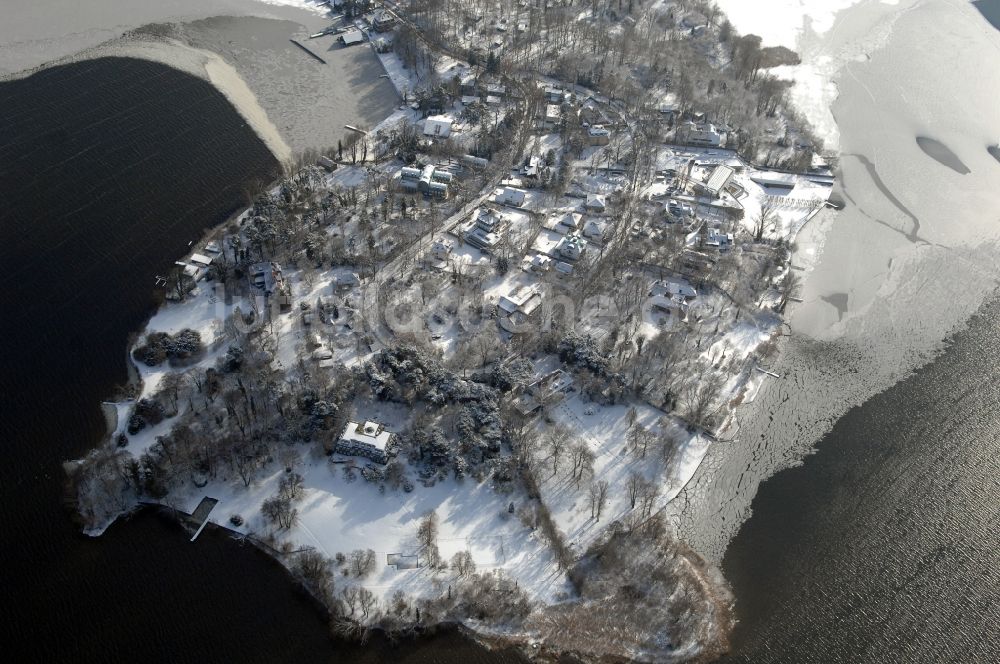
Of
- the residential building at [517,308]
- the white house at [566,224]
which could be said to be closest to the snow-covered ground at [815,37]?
the white house at [566,224]

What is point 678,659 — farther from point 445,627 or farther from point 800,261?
point 800,261

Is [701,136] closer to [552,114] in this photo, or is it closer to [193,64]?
[552,114]

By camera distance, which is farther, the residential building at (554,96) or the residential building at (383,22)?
the residential building at (383,22)

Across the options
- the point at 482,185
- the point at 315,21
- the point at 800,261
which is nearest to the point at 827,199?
the point at 800,261

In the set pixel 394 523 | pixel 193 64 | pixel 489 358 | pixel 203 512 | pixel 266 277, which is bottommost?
pixel 203 512

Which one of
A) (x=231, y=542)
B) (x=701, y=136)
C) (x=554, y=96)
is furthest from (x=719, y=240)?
(x=231, y=542)

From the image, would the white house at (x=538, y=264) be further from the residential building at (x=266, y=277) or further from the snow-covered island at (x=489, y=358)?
the residential building at (x=266, y=277)
